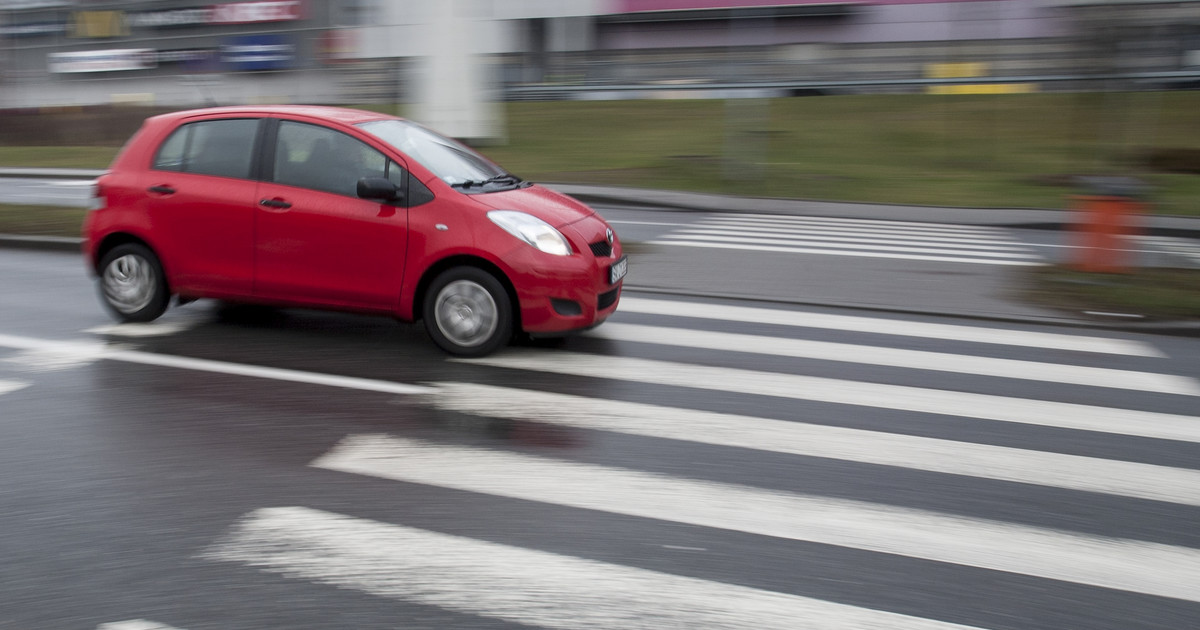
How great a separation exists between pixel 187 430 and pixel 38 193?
15.4 m

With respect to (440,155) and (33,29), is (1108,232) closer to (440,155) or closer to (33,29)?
(440,155)

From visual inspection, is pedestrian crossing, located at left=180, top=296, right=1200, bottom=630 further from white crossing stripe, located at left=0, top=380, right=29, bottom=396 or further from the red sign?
the red sign

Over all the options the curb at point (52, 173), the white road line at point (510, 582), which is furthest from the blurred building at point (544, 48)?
the white road line at point (510, 582)

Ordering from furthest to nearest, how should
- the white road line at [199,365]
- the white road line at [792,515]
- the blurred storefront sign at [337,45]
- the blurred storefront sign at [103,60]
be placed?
the blurred storefront sign at [103,60] → the blurred storefront sign at [337,45] → the white road line at [199,365] → the white road line at [792,515]

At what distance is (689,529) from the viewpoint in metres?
4.27

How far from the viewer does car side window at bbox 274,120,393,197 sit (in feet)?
23.0

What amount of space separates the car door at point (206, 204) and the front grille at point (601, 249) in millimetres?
2444

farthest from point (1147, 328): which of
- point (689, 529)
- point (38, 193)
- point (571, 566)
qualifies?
point (38, 193)

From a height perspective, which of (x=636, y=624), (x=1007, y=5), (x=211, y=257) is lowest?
(x=636, y=624)

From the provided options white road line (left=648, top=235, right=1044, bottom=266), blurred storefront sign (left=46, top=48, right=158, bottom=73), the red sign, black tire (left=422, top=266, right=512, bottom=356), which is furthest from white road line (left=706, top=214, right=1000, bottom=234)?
blurred storefront sign (left=46, top=48, right=158, bottom=73)

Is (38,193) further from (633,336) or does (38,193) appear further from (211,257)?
(633,336)

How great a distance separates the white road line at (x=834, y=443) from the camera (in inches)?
196

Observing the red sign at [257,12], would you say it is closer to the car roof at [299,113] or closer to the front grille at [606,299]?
the car roof at [299,113]

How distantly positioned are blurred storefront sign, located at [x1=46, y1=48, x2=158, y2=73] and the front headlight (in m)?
59.4
